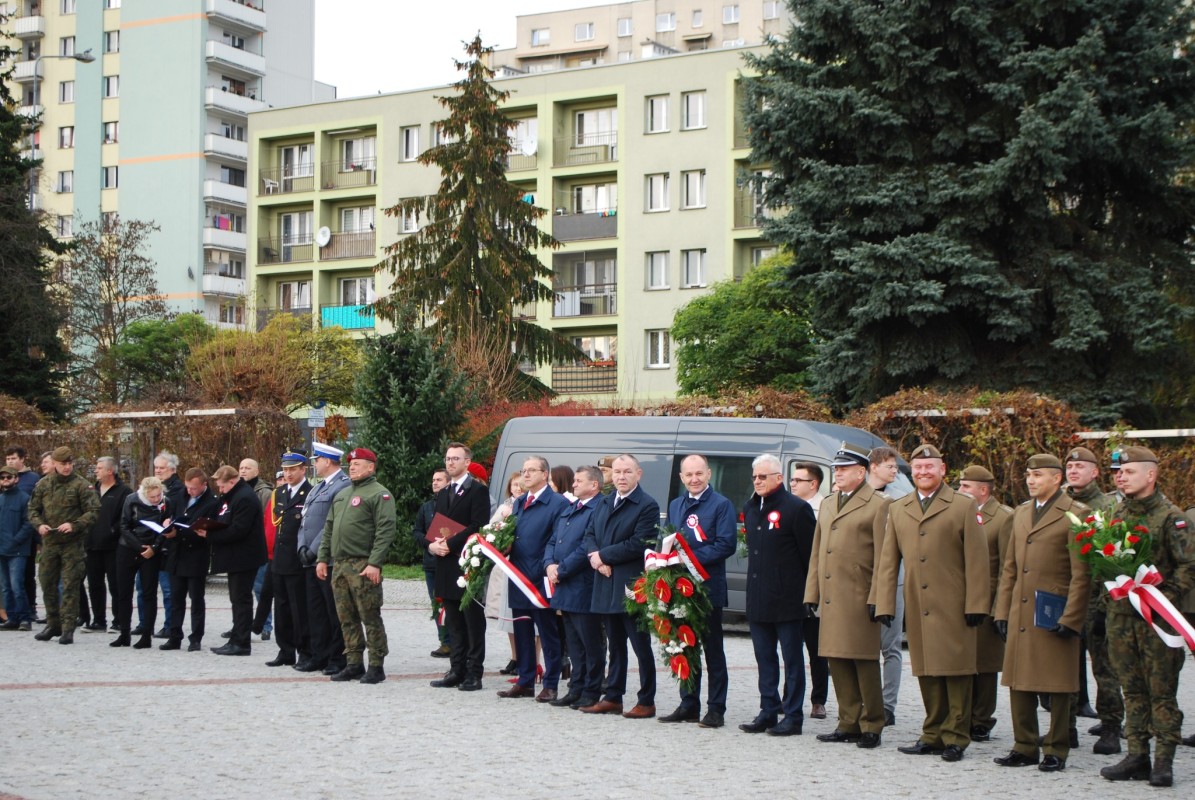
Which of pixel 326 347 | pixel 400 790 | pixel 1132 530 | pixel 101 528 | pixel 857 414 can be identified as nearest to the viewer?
pixel 400 790

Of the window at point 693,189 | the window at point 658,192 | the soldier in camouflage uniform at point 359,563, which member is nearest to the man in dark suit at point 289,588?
the soldier in camouflage uniform at point 359,563

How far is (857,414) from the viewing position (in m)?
22.2

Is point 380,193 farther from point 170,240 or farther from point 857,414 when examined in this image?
point 857,414

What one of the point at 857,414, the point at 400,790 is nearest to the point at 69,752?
the point at 400,790

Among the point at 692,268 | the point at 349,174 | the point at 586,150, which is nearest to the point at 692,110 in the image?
the point at 586,150

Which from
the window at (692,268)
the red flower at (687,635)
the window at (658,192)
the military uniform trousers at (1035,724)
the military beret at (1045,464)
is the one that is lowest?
the military uniform trousers at (1035,724)

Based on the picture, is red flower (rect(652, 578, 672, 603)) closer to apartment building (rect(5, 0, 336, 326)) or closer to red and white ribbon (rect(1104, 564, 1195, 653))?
red and white ribbon (rect(1104, 564, 1195, 653))

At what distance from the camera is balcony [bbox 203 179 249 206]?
73062 millimetres

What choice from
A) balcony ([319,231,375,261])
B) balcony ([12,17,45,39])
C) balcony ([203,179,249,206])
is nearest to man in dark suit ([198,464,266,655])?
balcony ([319,231,375,261])

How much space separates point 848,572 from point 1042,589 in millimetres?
1420

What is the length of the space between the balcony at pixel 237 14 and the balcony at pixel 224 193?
8.12 m

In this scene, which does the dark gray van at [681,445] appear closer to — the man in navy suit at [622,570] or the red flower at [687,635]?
the man in navy suit at [622,570]

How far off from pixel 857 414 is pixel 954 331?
10.4 feet

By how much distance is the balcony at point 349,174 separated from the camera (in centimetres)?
6272
